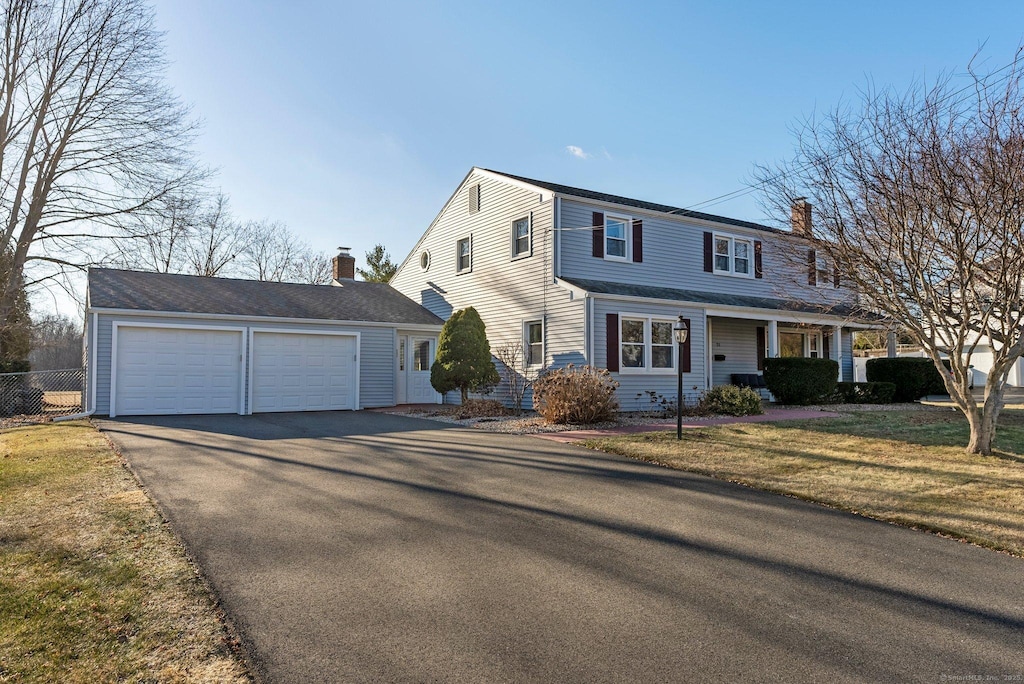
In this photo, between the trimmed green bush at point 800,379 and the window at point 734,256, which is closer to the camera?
the trimmed green bush at point 800,379

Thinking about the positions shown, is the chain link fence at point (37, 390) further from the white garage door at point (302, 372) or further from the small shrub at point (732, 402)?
the small shrub at point (732, 402)

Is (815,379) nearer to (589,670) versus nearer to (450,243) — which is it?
(450,243)

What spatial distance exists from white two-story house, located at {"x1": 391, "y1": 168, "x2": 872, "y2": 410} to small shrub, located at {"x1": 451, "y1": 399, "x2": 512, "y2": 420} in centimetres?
189

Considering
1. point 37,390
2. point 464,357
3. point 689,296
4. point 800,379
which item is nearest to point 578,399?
point 464,357

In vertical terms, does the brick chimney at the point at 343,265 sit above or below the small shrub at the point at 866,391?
above

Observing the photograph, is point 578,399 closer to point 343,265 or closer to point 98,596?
point 98,596

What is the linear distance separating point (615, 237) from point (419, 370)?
756cm

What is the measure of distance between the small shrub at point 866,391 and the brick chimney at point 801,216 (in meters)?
10.3

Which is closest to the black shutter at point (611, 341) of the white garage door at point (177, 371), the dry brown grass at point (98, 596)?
the white garage door at point (177, 371)

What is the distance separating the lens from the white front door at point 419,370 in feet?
62.7

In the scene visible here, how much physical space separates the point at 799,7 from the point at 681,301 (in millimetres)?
6843

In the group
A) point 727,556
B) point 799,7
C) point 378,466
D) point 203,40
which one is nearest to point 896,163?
point 799,7

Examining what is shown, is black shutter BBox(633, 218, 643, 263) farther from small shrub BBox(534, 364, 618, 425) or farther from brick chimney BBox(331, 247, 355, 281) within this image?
brick chimney BBox(331, 247, 355, 281)

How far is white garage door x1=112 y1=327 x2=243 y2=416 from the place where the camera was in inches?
574
